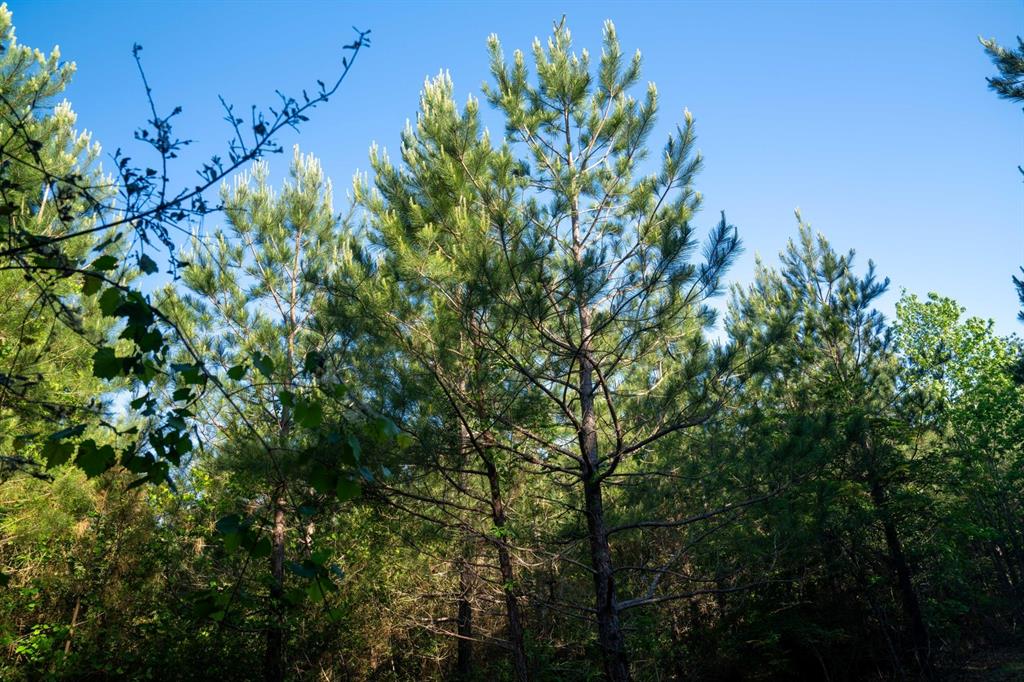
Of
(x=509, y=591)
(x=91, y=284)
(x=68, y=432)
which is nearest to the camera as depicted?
(x=68, y=432)

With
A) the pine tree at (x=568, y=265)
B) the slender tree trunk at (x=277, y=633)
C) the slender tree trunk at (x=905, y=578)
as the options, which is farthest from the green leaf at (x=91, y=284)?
the slender tree trunk at (x=905, y=578)

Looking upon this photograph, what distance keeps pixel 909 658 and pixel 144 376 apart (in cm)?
1490

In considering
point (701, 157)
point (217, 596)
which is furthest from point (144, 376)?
point (701, 157)

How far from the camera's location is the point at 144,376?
59.5 inches

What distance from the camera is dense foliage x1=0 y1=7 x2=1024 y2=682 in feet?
18.4

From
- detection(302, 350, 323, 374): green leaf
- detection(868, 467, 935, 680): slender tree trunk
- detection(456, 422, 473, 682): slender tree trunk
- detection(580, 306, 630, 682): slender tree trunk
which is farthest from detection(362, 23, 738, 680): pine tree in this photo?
detection(868, 467, 935, 680): slender tree trunk

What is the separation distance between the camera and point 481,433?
6141 mm

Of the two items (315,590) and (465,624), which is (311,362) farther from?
(465,624)

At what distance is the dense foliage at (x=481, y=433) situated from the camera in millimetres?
5621

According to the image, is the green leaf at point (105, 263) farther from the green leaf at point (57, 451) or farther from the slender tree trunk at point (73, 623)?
the slender tree trunk at point (73, 623)

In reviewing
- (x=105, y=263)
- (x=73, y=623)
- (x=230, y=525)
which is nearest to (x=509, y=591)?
(x=230, y=525)

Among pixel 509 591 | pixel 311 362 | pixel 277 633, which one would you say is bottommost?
pixel 277 633

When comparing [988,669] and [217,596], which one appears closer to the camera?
[217,596]

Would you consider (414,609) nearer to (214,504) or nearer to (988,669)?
(214,504)
